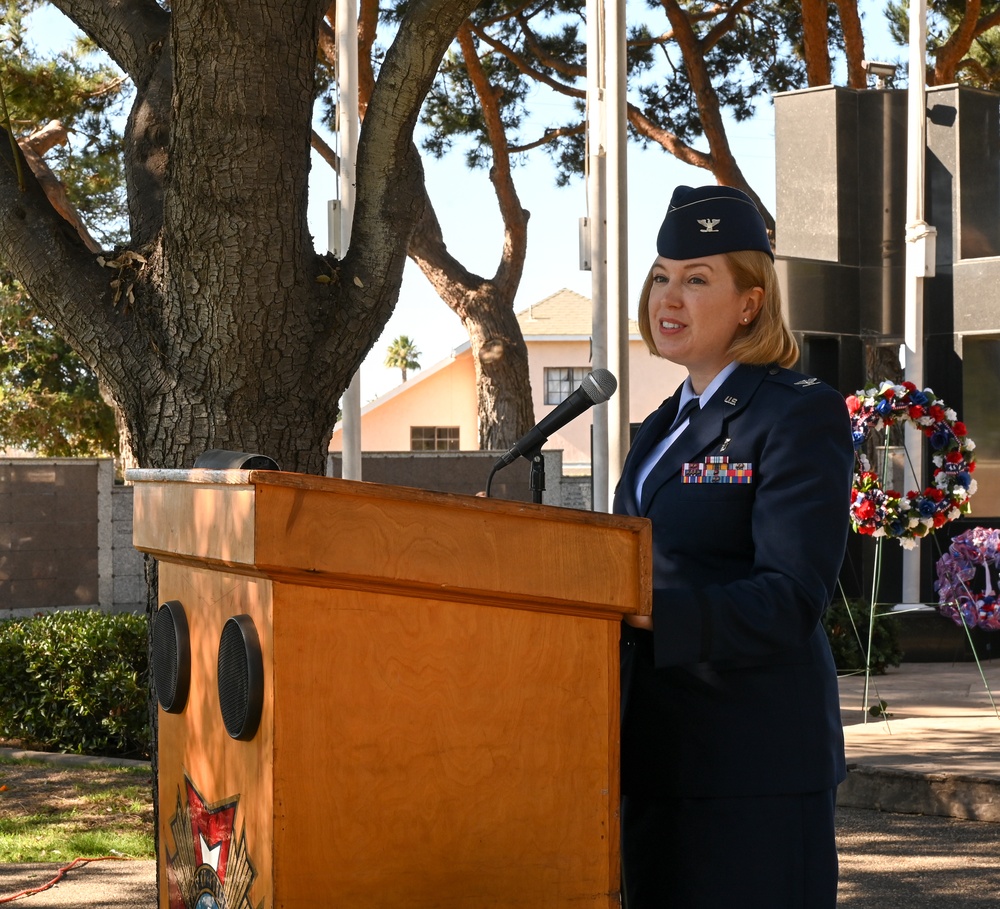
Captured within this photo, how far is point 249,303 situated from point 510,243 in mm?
15250

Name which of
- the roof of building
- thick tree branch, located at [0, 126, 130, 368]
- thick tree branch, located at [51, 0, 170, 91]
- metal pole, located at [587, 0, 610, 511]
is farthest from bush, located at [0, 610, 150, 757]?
the roof of building

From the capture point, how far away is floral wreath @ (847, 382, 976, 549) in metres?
9.06

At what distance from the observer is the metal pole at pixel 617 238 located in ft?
33.4

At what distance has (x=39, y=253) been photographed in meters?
4.13

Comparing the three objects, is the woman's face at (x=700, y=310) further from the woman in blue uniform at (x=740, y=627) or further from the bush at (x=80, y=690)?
the bush at (x=80, y=690)

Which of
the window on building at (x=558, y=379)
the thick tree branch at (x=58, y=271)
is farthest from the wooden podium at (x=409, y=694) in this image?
the window on building at (x=558, y=379)

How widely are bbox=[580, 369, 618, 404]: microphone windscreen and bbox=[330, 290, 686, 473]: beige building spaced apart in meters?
38.1

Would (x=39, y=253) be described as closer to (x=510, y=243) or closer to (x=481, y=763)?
(x=481, y=763)

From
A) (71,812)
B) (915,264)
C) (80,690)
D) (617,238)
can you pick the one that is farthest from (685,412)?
(915,264)

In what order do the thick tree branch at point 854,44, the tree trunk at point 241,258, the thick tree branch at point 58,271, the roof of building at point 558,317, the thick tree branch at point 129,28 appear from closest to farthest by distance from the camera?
the tree trunk at point 241,258
the thick tree branch at point 58,271
the thick tree branch at point 129,28
the thick tree branch at point 854,44
the roof of building at point 558,317

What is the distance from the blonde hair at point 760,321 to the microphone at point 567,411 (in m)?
0.26

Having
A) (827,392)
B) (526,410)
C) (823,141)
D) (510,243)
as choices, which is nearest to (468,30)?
(510,243)

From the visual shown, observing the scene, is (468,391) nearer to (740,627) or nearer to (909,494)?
(909,494)

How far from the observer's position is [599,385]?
2.50 meters
